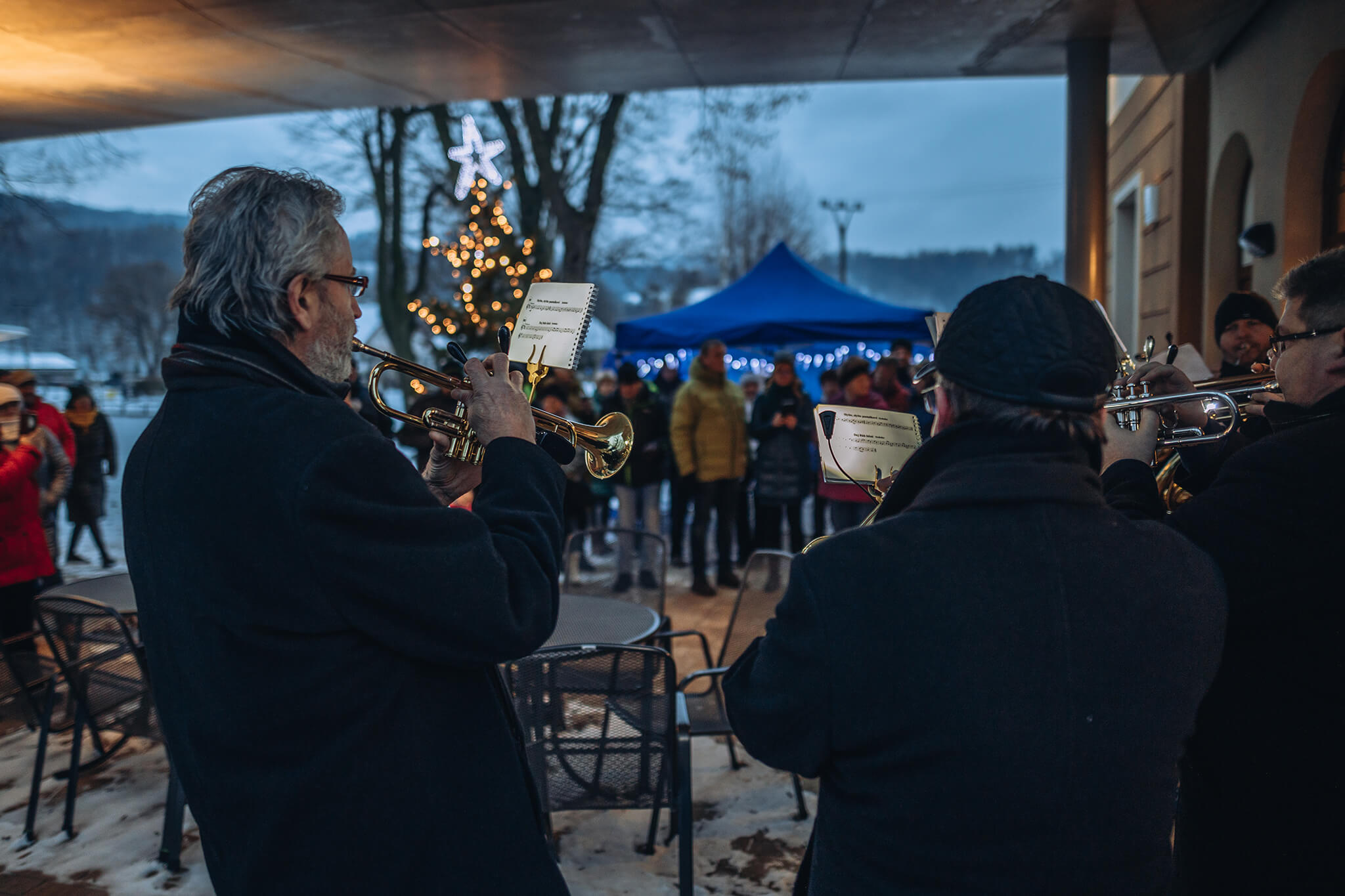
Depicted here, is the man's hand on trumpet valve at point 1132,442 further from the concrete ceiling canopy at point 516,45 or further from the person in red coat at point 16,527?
the person in red coat at point 16,527

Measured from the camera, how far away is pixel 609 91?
8391 mm

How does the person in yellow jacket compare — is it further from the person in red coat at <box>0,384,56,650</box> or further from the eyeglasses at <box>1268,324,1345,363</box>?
the eyeglasses at <box>1268,324,1345,363</box>

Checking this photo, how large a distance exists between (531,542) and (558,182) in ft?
47.4

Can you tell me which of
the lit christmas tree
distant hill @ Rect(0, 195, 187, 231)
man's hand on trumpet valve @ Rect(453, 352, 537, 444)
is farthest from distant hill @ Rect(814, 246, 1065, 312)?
man's hand on trumpet valve @ Rect(453, 352, 537, 444)

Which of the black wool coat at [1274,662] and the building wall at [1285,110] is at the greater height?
the building wall at [1285,110]

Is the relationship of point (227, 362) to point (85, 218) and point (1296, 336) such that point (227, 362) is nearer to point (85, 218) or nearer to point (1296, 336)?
point (1296, 336)

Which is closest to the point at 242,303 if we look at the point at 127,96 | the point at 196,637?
the point at 196,637

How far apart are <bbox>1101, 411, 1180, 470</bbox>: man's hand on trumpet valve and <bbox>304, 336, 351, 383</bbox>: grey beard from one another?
59.4 inches

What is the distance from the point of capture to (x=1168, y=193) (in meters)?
9.70

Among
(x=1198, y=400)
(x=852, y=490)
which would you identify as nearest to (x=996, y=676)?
(x=1198, y=400)

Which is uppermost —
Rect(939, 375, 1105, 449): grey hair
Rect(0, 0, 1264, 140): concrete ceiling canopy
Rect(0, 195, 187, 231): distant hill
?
Rect(0, 195, 187, 231): distant hill

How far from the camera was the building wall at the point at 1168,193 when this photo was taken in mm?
9125

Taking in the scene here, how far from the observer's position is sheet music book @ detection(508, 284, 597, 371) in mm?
1982

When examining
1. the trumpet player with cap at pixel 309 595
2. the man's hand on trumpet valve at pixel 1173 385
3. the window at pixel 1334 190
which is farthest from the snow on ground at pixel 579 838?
the window at pixel 1334 190
